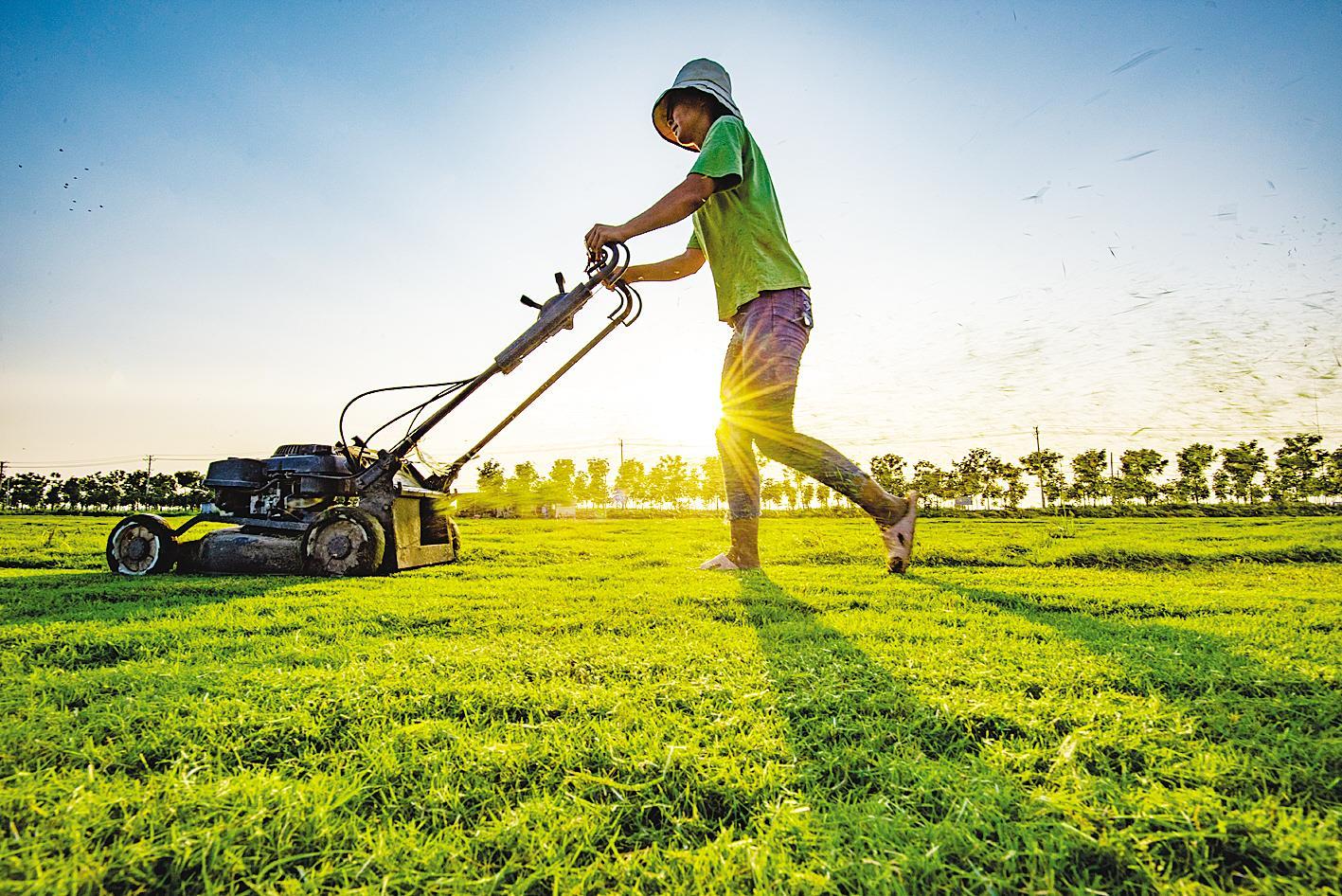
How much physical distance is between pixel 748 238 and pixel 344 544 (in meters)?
3.60

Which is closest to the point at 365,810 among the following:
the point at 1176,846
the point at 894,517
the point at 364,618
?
the point at 1176,846

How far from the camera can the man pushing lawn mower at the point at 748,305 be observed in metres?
4.12

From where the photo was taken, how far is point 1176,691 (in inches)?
67.5

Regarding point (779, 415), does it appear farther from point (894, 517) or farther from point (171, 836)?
point (171, 836)

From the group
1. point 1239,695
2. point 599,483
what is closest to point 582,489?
point 599,483

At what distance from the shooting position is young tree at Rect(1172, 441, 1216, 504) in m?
54.2

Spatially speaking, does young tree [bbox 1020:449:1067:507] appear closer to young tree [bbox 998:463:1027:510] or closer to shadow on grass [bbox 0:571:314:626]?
young tree [bbox 998:463:1027:510]

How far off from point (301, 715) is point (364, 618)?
139cm

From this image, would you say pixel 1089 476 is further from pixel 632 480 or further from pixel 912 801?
pixel 912 801

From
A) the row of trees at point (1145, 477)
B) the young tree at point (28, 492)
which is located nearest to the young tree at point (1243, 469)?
the row of trees at point (1145, 477)

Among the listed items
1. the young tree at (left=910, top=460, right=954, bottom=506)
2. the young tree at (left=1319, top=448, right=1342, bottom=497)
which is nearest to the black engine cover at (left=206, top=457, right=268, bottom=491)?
the young tree at (left=910, top=460, right=954, bottom=506)

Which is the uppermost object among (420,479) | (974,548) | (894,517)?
(420,479)

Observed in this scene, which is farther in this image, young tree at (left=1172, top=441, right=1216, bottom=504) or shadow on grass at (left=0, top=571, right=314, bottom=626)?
young tree at (left=1172, top=441, right=1216, bottom=504)

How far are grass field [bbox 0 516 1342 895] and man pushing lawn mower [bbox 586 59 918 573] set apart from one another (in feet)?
5.14
